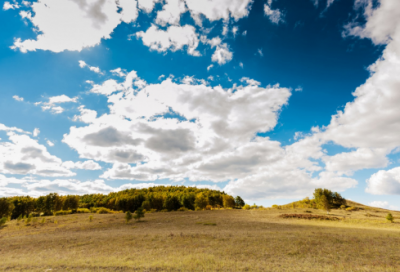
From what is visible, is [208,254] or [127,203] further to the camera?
[127,203]

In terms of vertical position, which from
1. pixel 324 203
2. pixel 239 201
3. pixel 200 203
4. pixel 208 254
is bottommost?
pixel 208 254

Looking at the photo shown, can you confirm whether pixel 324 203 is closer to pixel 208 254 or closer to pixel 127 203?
pixel 208 254

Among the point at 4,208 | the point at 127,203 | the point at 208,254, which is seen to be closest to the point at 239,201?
the point at 127,203

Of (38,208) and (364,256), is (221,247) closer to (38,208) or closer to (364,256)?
(364,256)

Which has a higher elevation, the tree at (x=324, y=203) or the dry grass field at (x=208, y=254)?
the tree at (x=324, y=203)

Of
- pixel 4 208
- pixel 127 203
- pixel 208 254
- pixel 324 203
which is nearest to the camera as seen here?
pixel 208 254

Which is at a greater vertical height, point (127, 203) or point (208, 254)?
point (127, 203)

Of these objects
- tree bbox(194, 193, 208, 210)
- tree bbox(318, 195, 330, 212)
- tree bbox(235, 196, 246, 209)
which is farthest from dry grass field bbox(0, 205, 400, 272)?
tree bbox(235, 196, 246, 209)

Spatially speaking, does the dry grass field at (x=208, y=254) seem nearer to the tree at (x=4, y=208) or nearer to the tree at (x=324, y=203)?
the tree at (x=324, y=203)

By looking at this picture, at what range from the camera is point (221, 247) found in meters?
22.2

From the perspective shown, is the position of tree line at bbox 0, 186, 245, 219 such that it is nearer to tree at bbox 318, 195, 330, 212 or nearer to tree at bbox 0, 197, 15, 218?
tree at bbox 0, 197, 15, 218

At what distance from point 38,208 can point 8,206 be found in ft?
116

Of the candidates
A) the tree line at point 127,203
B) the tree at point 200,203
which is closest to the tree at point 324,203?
the tree line at point 127,203

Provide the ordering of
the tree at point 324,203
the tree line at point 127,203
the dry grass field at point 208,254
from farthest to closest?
the tree line at point 127,203
the tree at point 324,203
the dry grass field at point 208,254
